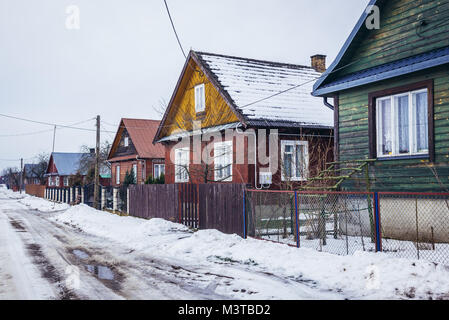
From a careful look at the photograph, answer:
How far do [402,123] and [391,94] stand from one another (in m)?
0.87

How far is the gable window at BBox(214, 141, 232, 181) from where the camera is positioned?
19130 mm

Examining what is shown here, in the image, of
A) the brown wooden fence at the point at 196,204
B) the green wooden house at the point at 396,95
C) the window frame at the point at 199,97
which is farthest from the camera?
the window frame at the point at 199,97

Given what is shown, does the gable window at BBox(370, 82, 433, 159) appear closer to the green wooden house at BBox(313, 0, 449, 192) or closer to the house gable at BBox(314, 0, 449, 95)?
the green wooden house at BBox(313, 0, 449, 192)

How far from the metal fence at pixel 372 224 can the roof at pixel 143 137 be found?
2267 cm

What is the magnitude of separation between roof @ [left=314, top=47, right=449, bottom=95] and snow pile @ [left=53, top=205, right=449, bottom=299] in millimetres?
4988

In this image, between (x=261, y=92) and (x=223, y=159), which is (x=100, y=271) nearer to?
(x=223, y=159)

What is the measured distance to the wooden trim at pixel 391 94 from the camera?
10430 mm

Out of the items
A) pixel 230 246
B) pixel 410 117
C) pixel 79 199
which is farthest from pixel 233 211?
pixel 79 199

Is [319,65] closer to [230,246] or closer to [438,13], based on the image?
[438,13]

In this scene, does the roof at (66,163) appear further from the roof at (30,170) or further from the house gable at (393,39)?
the house gable at (393,39)

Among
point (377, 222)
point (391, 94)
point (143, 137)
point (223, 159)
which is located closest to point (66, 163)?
point (143, 137)

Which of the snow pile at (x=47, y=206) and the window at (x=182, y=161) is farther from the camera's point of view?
the snow pile at (x=47, y=206)

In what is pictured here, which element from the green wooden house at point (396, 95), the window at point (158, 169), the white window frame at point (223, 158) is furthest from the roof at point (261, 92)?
the window at point (158, 169)
